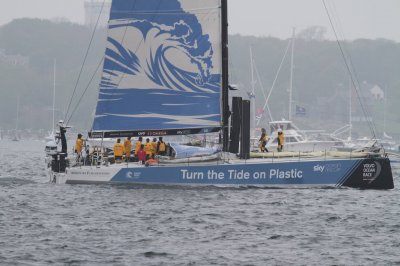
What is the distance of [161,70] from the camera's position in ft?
122

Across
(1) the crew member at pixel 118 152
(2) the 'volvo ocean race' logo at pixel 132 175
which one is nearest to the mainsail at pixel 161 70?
(1) the crew member at pixel 118 152

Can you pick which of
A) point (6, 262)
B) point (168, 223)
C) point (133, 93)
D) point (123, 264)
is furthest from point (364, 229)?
point (133, 93)

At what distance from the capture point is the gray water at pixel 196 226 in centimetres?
2236

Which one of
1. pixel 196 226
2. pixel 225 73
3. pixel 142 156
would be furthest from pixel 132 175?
pixel 196 226

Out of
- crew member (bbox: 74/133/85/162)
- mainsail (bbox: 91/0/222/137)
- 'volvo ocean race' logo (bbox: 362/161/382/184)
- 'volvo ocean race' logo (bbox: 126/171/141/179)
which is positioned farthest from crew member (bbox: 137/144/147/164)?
'volvo ocean race' logo (bbox: 362/161/382/184)

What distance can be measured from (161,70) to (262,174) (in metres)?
5.53

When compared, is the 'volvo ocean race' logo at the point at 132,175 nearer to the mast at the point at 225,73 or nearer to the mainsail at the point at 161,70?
the mainsail at the point at 161,70

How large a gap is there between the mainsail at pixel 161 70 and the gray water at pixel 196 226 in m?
2.90

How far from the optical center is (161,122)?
36969 millimetres

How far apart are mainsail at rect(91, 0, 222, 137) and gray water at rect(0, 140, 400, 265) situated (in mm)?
2901

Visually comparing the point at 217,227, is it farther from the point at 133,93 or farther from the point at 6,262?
the point at 133,93

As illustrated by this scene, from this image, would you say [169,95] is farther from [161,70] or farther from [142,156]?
[142,156]

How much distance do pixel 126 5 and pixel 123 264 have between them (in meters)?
17.4

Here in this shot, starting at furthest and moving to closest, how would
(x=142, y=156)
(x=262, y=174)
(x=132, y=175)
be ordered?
(x=142, y=156)
(x=132, y=175)
(x=262, y=174)
